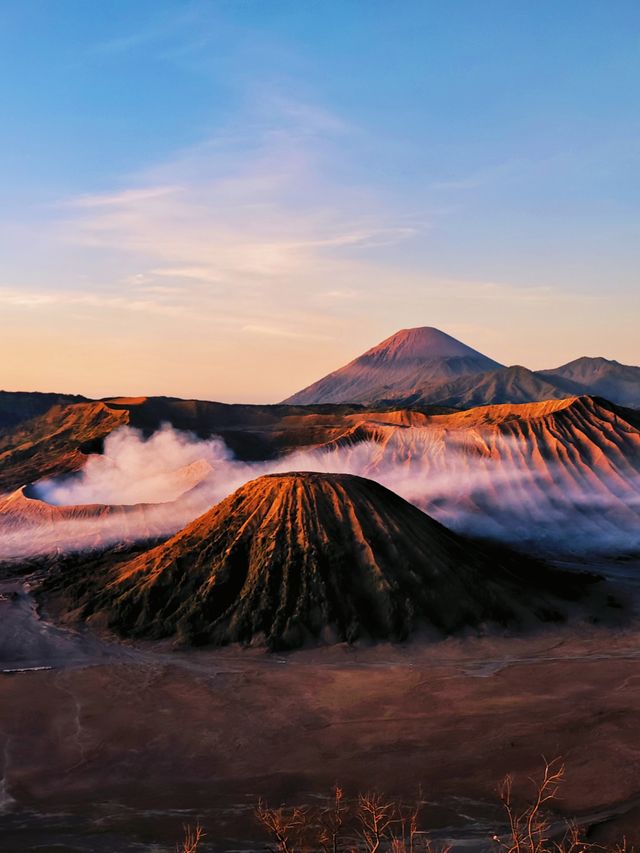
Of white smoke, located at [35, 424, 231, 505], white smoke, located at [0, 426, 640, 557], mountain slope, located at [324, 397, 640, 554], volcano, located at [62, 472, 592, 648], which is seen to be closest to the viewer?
volcano, located at [62, 472, 592, 648]

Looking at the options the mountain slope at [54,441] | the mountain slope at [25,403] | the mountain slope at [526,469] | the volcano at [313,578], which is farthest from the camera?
the mountain slope at [25,403]

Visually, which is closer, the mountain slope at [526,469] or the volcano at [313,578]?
the volcano at [313,578]

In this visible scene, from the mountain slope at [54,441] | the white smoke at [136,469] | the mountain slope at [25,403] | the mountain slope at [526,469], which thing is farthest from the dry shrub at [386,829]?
the mountain slope at [25,403]

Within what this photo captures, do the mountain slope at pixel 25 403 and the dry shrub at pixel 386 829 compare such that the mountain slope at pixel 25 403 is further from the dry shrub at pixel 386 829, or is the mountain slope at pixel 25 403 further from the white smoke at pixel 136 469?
the dry shrub at pixel 386 829

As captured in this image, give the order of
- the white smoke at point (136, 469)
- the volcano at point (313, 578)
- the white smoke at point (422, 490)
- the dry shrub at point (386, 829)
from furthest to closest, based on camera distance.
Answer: the white smoke at point (136, 469), the white smoke at point (422, 490), the volcano at point (313, 578), the dry shrub at point (386, 829)

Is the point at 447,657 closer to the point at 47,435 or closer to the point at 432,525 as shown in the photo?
the point at 432,525

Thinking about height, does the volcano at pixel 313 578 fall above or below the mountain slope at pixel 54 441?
below

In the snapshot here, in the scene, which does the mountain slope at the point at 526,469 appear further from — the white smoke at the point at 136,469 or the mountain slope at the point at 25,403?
the mountain slope at the point at 25,403

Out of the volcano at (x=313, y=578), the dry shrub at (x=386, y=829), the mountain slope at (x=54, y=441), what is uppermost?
the mountain slope at (x=54, y=441)

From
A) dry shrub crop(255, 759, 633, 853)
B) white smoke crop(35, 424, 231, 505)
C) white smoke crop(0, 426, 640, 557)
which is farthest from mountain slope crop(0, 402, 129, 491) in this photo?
dry shrub crop(255, 759, 633, 853)

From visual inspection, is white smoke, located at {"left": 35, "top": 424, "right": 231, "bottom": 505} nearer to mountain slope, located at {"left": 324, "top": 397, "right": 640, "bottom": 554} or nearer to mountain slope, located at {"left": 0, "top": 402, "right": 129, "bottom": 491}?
mountain slope, located at {"left": 0, "top": 402, "right": 129, "bottom": 491}
